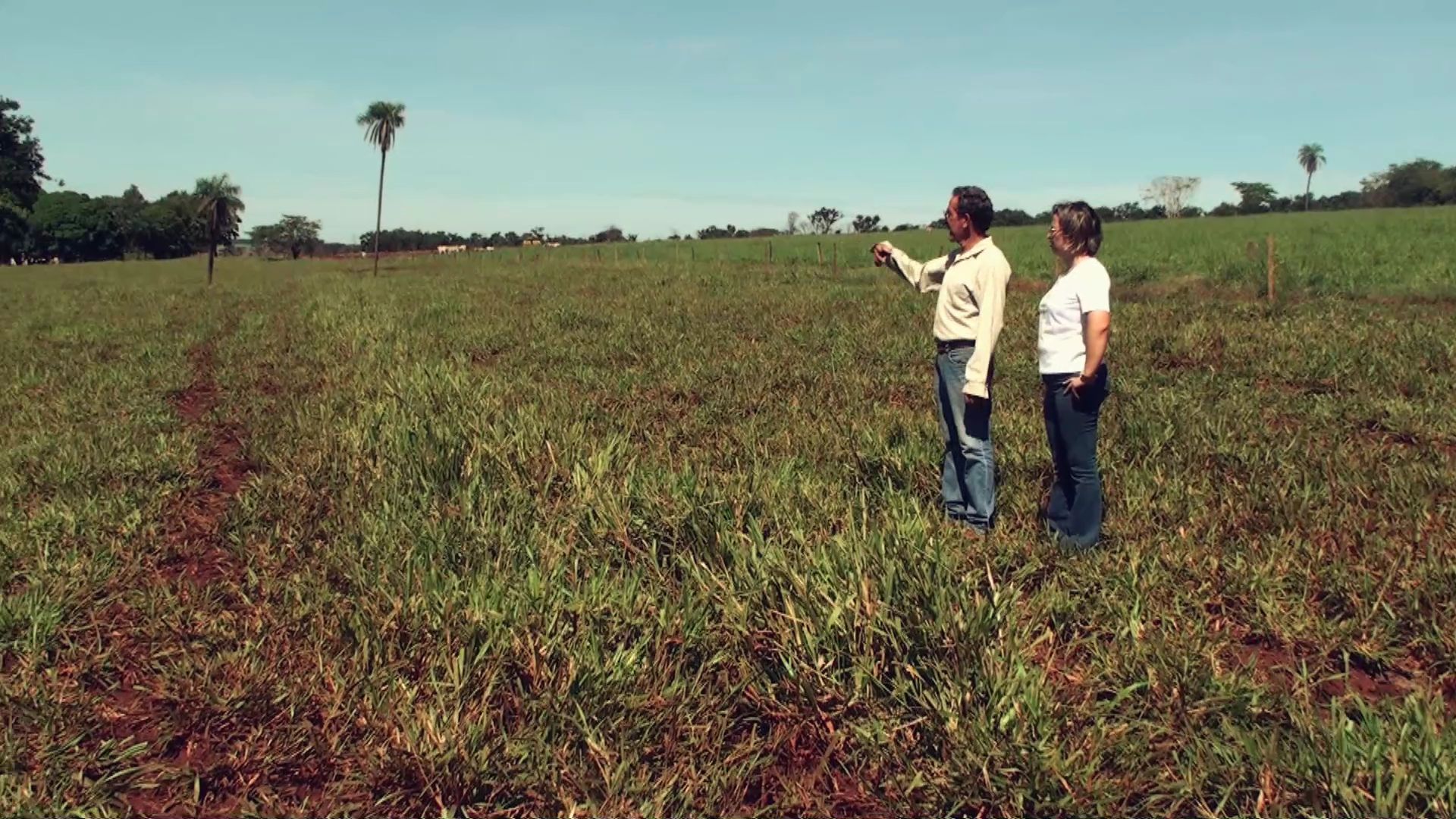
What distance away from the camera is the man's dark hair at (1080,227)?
3.89 meters

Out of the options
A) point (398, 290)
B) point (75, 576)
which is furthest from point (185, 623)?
point (398, 290)

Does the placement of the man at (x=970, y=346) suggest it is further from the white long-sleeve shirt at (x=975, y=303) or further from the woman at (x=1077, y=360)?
the woman at (x=1077, y=360)

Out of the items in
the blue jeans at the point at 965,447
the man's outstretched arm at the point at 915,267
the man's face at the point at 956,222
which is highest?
the man's face at the point at 956,222

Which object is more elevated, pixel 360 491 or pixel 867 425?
pixel 867 425

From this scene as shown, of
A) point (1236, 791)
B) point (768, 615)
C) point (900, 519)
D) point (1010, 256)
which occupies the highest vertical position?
point (1010, 256)

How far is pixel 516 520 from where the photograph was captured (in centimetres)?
407

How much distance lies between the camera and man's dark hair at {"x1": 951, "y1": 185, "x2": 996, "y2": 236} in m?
4.19

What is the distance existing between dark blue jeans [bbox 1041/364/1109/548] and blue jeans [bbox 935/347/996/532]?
0.36 metres

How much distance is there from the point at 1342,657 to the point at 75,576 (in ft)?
18.7

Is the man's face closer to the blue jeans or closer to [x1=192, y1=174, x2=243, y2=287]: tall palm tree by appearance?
the blue jeans

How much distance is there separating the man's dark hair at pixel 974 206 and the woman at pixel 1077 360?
34 centimetres

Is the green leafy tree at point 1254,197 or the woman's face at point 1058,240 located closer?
the woman's face at point 1058,240

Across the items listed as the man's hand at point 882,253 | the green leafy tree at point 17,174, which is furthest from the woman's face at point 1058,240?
the green leafy tree at point 17,174

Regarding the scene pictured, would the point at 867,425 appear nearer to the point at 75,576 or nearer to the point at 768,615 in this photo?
the point at 768,615
